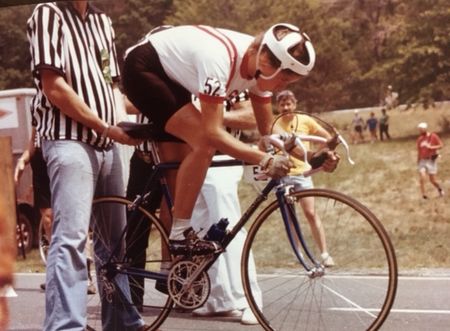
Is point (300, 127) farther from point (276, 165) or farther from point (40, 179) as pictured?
point (40, 179)

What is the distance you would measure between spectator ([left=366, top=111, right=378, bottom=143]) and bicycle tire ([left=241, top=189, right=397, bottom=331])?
93 centimetres

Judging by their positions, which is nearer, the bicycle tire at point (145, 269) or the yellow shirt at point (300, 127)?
the yellow shirt at point (300, 127)

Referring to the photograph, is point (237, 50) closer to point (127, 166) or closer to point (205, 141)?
point (205, 141)

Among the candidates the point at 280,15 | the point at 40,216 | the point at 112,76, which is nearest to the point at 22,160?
the point at 40,216

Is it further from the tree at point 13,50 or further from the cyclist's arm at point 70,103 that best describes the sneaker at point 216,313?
the tree at point 13,50

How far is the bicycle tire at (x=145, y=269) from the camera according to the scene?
4043mm

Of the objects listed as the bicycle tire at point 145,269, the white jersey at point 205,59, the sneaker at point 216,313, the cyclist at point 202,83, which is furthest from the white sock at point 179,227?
the sneaker at point 216,313

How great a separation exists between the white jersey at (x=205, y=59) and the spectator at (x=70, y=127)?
280 millimetres

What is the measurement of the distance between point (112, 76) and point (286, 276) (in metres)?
1.05

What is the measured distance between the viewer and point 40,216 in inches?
202

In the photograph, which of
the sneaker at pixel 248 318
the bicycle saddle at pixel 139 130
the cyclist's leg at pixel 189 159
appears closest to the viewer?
the cyclist's leg at pixel 189 159

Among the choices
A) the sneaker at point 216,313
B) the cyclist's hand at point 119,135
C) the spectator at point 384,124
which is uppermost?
the cyclist's hand at point 119,135

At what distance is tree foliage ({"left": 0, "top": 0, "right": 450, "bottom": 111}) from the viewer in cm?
450

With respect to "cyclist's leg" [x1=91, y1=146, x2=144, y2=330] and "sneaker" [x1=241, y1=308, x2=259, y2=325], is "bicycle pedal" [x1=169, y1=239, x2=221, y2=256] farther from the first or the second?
"sneaker" [x1=241, y1=308, x2=259, y2=325]
